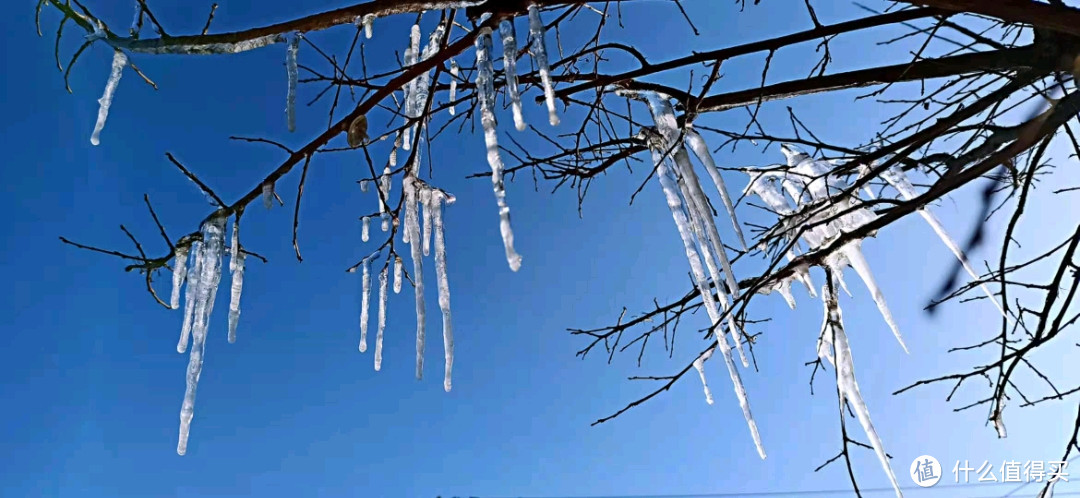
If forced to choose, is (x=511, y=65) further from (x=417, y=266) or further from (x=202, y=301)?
(x=202, y=301)

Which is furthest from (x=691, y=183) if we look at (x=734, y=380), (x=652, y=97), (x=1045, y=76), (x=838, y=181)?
(x=1045, y=76)

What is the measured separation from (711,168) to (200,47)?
1420 mm

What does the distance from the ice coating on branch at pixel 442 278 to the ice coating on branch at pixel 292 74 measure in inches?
19.8

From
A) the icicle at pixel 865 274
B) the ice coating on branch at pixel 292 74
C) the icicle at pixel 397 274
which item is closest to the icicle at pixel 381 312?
the icicle at pixel 397 274

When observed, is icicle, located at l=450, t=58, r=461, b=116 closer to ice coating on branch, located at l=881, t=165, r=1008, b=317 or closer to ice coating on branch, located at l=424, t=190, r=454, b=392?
ice coating on branch, located at l=424, t=190, r=454, b=392

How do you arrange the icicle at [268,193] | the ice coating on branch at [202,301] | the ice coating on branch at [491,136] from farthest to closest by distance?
the icicle at [268,193] < the ice coating on branch at [202,301] < the ice coating on branch at [491,136]

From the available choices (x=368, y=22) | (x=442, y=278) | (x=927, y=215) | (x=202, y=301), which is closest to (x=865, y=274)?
(x=927, y=215)

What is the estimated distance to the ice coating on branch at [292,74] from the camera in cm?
163

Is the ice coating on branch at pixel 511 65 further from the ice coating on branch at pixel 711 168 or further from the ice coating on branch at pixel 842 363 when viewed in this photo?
the ice coating on branch at pixel 842 363

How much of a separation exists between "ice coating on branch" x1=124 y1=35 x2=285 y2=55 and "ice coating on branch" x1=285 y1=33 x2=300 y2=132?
1.4 inches

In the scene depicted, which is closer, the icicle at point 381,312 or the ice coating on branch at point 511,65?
the ice coating on branch at point 511,65

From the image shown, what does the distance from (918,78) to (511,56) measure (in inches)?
54.9

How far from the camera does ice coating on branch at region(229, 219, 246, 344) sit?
75.9 inches

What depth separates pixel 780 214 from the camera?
2355 mm
